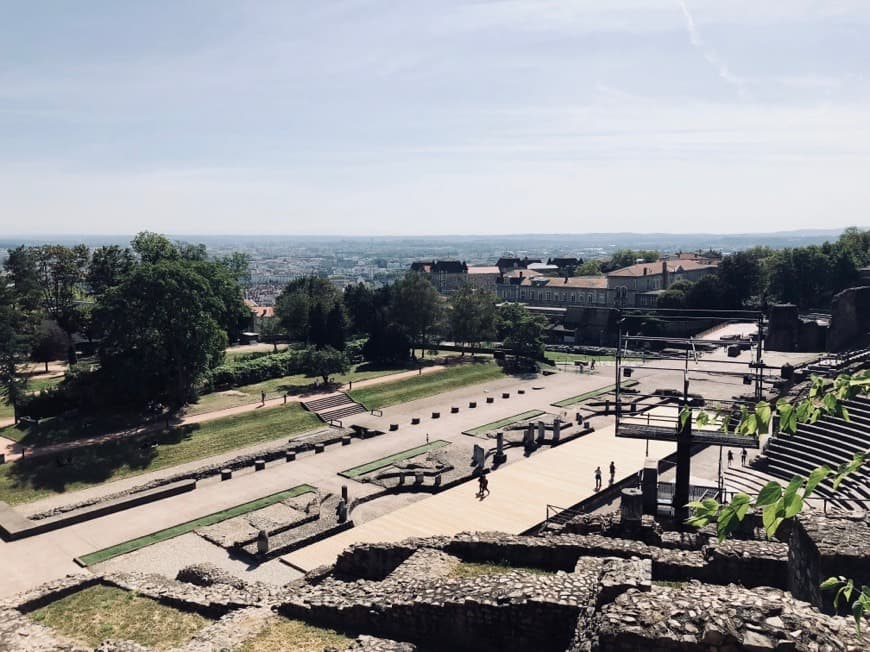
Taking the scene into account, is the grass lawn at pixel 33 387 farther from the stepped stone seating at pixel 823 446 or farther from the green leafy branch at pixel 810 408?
the green leafy branch at pixel 810 408

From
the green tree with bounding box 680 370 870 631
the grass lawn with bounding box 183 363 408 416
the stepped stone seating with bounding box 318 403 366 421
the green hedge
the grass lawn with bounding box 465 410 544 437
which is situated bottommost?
the grass lawn with bounding box 465 410 544 437

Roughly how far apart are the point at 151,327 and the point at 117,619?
25424mm

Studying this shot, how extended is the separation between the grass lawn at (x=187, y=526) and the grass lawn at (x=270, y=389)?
14.4 metres

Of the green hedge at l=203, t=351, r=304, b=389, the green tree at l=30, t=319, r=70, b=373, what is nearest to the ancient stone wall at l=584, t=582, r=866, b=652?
the green hedge at l=203, t=351, r=304, b=389

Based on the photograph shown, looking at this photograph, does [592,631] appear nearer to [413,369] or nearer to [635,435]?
[635,435]

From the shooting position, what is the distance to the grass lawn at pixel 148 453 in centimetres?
3167

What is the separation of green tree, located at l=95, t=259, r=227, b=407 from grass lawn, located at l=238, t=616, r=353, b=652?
94.9ft

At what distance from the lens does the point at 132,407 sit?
42.0m

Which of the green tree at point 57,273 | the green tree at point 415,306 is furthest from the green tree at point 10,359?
the green tree at point 415,306

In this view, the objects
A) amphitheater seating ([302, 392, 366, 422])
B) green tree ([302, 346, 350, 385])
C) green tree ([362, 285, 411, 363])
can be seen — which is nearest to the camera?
amphitheater seating ([302, 392, 366, 422])

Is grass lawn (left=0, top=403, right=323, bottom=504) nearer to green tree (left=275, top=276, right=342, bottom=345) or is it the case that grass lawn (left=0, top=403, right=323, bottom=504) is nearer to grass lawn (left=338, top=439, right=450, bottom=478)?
grass lawn (left=338, top=439, right=450, bottom=478)

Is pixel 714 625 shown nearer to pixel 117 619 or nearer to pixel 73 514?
pixel 117 619

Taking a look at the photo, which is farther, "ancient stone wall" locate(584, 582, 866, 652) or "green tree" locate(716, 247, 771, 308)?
"green tree" locate(716, 247, 771, 308)

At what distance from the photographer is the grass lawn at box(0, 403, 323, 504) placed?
31.7 m
